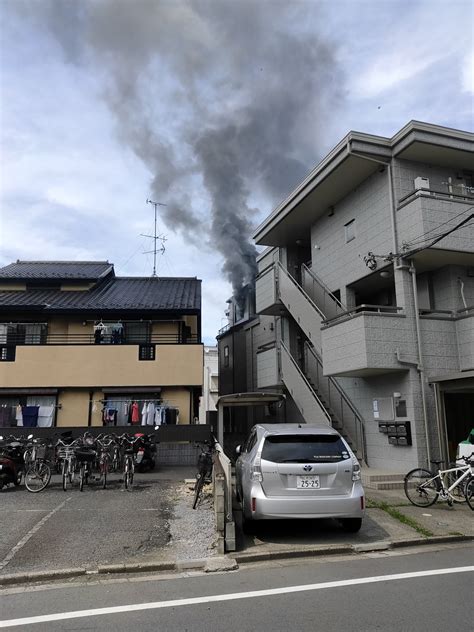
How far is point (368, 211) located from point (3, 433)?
14006mm

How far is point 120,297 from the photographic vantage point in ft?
73.0

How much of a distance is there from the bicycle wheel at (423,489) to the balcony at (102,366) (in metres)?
10.2

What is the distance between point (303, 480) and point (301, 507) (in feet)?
1.15

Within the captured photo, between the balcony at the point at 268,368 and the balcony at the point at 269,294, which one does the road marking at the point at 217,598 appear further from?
the balcony at the point at 269,294

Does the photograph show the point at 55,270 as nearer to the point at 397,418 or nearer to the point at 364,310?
the point at 364,310

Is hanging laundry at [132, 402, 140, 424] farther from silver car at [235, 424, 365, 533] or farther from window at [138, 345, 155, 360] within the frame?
silver car at [235, 424, 365, 533]

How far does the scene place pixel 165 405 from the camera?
18953 mm

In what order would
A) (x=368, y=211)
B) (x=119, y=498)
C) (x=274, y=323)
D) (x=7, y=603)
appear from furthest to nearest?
(x=274, y=323), (x=368, y=211), (x=119, y=498), (x=7, y=603)

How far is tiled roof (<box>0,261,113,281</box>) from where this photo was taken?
77.0 ft

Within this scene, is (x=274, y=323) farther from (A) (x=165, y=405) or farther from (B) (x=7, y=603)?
(B) (x=7, y=603)

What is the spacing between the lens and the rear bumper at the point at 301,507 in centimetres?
694

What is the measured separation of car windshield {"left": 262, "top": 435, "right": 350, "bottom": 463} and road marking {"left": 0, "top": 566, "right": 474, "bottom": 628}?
6.04 feet

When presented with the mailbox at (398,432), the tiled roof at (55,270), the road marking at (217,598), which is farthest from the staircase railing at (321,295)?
the road marking at (217,598)

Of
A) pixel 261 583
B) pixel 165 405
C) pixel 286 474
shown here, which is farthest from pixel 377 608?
pixel 165 405
